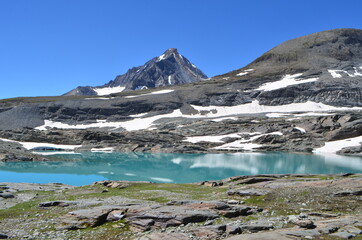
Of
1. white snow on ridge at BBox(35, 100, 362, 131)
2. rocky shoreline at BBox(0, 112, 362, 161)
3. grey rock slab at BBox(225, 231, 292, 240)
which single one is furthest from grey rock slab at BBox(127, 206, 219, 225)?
white snow on ridge at BBox(35, 100, 362, 131)

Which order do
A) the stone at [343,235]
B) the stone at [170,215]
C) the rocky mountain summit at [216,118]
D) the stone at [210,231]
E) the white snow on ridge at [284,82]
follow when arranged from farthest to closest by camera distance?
1. the white snow on ridge at [284,82]
2. the rocky mountain summit at [216,118]
3. the stone at [170,215]
4. the stone at [210,231]
5. the stone at [343,235]

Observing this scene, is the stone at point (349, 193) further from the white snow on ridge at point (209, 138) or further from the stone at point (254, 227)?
the white snow on ridge at point (209, 138)

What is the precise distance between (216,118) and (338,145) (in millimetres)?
61466

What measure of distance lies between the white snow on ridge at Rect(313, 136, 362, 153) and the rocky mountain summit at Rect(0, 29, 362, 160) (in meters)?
0.27

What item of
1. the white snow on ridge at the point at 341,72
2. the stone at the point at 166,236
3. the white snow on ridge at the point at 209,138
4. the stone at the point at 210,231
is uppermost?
the white snow on ridge at the point at 341,72

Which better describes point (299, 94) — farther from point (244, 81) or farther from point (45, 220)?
point (45, 220)

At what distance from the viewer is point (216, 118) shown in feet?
479

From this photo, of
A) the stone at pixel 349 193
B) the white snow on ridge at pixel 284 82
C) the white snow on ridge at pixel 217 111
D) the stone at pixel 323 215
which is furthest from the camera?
the white snow on ridge at pixel 284 82

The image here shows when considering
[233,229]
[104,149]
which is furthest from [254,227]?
[104,149]

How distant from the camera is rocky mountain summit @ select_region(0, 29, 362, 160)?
101375 mm

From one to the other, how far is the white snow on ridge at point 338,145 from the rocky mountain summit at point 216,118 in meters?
0.27

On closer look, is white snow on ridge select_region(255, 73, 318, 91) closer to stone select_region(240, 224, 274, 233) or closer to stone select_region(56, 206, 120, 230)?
stone select_region(56, 206, 120, 230)

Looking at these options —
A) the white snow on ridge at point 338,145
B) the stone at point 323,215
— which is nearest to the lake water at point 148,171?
the white snow on ridge at point 338,145

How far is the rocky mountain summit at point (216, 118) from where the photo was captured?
3991 inches
